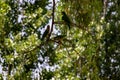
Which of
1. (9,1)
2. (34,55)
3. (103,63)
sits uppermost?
(9,1)

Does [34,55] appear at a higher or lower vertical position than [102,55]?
higher

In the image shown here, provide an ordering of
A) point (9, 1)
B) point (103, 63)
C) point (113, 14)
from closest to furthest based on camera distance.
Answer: point (9, 1) → point (103, 63) → point (113, 14)

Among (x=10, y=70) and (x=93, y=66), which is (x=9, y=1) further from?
(x=93, y=66)

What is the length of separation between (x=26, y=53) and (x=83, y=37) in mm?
1528

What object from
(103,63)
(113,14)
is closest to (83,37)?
(103,63)

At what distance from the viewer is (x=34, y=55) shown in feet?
22.6

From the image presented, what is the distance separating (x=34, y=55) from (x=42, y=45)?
257mm

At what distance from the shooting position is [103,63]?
467 inches

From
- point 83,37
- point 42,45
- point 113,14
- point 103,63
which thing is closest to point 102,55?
point 103,63

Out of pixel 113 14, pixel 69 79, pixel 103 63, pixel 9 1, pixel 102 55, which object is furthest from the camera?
pixel 113 14

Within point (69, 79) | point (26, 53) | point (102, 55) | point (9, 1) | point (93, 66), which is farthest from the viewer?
point (102, 55)

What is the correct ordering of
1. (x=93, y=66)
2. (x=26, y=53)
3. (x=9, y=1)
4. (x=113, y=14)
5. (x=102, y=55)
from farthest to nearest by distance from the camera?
(x=113, y=14) → (x=102, y=55) → (x=93, y=66) → (x=9, y=1) → (x=26, y=53)

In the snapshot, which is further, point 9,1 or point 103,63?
point 103,63

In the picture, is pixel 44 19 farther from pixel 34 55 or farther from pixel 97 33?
pixel 97 33
